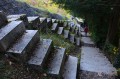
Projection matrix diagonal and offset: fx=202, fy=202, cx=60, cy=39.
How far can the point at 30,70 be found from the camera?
461 cm

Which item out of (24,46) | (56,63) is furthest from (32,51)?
(56,63)

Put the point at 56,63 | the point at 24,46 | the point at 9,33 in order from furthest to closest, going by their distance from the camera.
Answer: the point at 56,63 < the point at 9,33 < the point at 24,46

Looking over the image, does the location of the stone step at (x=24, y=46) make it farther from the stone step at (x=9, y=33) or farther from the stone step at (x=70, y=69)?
the stone step at (x=70, y=69)

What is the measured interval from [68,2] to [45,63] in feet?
19.3

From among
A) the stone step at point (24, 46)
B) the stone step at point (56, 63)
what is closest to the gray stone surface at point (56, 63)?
the stone step at point (56, 63)

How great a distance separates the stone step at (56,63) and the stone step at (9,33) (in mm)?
1144

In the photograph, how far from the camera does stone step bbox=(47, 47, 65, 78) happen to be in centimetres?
482

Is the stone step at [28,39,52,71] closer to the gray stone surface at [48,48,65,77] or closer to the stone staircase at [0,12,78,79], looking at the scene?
the stone staircase at [0,12,78,79]

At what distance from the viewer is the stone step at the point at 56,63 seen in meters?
4.82

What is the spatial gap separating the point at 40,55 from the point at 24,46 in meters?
0.50

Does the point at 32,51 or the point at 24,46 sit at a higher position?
the point at 24,46

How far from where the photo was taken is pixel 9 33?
16.6ft

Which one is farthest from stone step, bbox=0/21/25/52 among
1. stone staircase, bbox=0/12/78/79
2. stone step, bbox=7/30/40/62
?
stone step, bbox=7/30/40/62

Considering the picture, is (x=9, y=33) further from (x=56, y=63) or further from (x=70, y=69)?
(x=70, y=69)
